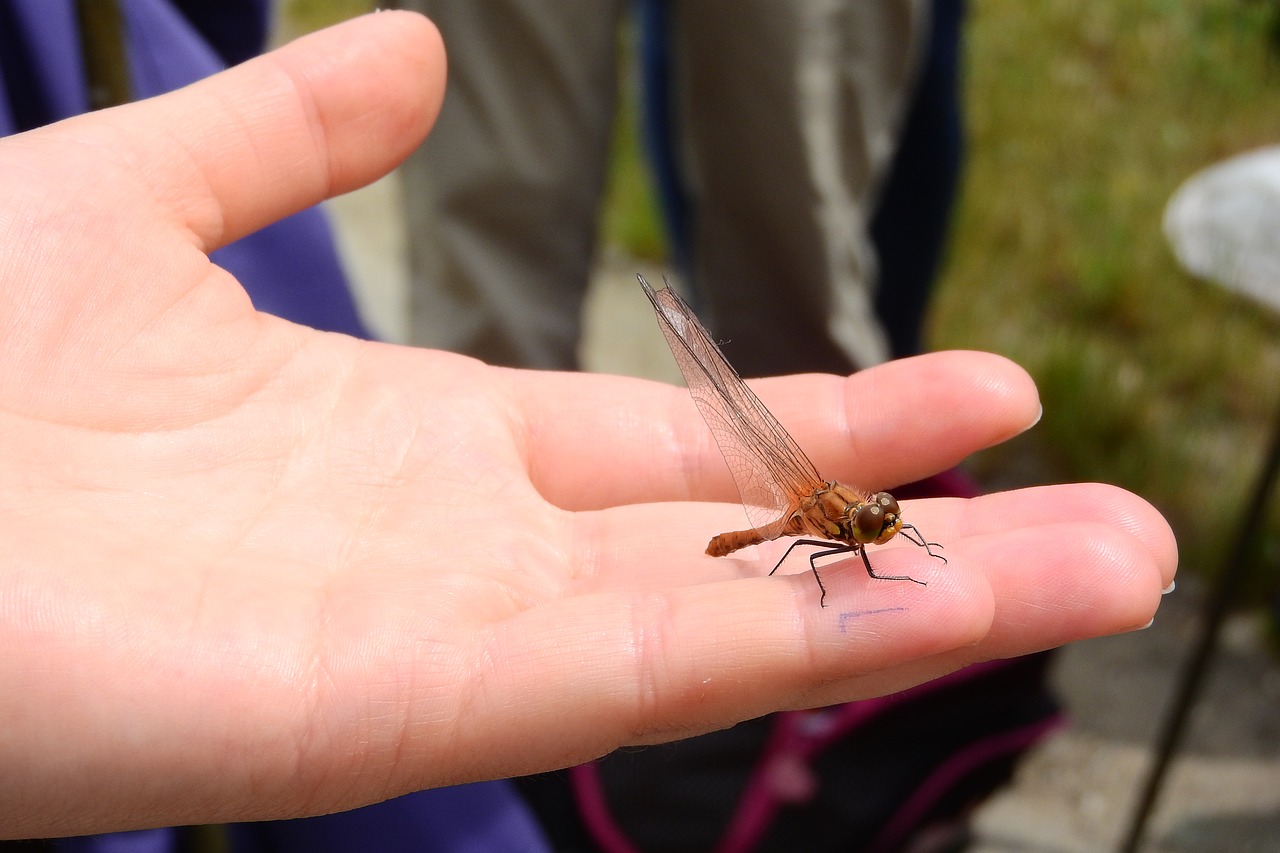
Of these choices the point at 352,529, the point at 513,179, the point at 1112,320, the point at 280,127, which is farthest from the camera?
the point at 1112,320

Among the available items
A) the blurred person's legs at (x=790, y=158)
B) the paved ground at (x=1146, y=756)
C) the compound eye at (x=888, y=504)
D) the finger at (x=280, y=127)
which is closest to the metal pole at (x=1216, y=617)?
the paved ground at (x=1146, y=756)

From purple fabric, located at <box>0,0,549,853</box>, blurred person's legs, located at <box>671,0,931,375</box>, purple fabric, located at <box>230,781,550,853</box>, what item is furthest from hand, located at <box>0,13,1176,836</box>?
blurred person's legs, located at <box>671,0,931,375</box>

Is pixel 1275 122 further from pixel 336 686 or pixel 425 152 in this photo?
pixel 336 686

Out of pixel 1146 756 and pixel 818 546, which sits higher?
pixel 818 546

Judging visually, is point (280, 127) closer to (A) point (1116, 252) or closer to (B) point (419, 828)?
(B) point (419, 828)

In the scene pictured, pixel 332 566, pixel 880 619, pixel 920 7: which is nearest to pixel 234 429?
pixel 332 566

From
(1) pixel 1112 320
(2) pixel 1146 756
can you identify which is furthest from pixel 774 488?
(1) pixel 1112 320

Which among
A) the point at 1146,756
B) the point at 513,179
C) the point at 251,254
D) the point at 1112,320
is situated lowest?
the point at 1146,756
